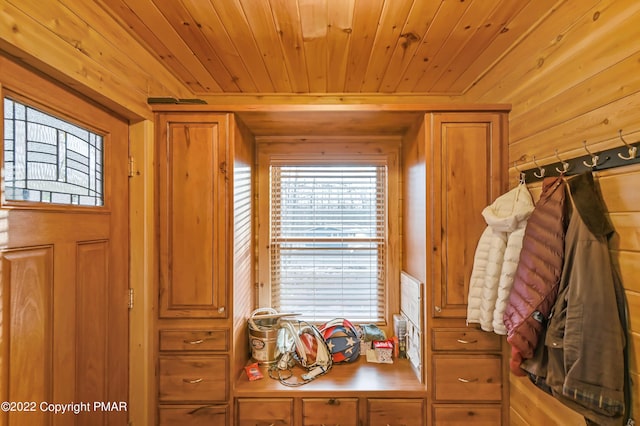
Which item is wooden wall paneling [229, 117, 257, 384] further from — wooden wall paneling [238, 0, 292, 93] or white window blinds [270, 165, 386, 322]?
wooden wall paneling [238, 0, 292, 93]

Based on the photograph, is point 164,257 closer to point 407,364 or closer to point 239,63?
point 239,63

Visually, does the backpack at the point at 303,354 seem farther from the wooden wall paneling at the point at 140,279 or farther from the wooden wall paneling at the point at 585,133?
the wooden wall paneling at the point at 585,133

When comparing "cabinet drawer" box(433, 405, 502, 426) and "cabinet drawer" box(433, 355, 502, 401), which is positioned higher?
"cabinet drawer" box(433, 355, 502, 401)

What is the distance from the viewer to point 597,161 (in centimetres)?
100

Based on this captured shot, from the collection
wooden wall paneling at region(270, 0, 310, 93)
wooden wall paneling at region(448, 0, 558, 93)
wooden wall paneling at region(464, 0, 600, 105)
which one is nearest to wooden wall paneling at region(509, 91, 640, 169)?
wooden wall paneling at region(464, 0, 600, 105)

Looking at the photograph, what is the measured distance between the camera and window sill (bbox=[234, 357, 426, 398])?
1.55 metres

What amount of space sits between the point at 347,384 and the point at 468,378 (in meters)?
0.66

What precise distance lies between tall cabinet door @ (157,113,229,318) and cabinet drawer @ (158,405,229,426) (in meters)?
0.49

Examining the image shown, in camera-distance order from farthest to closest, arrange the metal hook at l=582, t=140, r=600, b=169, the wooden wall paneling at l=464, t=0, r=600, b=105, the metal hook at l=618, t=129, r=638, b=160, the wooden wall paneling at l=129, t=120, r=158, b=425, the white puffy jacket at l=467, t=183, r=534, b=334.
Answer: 1. the wooden wall paneling at l=129, t=120, r=158, b=425
2. the white puffy jacket at l=467, t=183, r=534, b=334
3. the wooden wall paneling at l=464, t=0, r=600, b=105
4. the metal hook at l=582, t=140, r=600, b=169
5. the metal hook at l=618, t=129, r=638, b=160

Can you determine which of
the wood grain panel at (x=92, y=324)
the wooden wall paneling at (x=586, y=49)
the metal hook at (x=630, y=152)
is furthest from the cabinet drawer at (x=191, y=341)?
the wooden wall paneling at (x=586, y=49)

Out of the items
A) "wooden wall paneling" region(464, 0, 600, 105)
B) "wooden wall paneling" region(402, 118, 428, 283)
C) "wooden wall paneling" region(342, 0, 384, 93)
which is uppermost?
"wooden wall paneling" region(342, 0, 384, 93)

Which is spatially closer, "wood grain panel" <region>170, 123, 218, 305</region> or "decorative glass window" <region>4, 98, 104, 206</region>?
"decorative glass window" <region>4, 98, 104, 206</region>

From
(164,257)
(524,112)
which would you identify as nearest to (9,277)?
(164,257)

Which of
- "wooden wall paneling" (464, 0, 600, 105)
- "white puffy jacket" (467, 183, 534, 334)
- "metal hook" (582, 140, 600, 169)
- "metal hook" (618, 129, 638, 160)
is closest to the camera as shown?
"metal hook" (618, 129, 638, 160)
